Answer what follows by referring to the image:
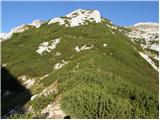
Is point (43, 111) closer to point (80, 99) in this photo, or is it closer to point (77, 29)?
point (80, 99)

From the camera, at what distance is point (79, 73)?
52.5m

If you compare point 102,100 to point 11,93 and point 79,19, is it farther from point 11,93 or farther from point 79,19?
point 79,19

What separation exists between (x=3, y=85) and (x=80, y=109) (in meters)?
46.2

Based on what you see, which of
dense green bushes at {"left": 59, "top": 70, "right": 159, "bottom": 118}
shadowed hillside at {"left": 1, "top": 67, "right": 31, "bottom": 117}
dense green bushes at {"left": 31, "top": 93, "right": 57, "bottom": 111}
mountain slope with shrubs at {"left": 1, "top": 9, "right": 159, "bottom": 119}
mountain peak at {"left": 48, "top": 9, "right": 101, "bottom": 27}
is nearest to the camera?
dense green bushes at {"left": 59, "top": 70, "right": 159, "bottom": 118}

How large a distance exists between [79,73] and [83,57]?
15.7 metres

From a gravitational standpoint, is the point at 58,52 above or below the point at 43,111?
above

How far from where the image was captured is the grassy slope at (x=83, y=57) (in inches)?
2500

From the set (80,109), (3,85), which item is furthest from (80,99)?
(3,85)

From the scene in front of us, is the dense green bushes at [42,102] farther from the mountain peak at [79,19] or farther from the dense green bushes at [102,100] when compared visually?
the mountain peak at [79,19]

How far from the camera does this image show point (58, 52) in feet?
273

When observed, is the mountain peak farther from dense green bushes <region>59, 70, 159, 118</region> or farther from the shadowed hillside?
dense green bushes <region>59, 70, 159, 118</region>

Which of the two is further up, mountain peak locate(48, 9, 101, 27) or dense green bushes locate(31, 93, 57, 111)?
mountain peak locate(48, 9, 101, 27)

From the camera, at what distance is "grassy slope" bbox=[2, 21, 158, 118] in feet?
208

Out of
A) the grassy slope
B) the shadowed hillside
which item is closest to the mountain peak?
the grassy slope
